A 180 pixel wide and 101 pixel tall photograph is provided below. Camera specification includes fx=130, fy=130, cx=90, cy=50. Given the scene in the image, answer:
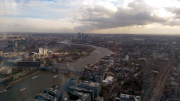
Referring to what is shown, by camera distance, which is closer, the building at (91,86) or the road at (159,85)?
the road at (159,85)

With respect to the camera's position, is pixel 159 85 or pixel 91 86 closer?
pixel 91 86

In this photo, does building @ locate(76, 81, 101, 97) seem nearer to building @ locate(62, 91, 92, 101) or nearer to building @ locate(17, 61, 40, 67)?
building @ locate(62, 91, 92, 101)

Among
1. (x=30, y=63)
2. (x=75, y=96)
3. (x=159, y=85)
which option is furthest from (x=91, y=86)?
(x=30, y=63)

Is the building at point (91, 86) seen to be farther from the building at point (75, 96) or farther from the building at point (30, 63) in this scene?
the building at point (30, 63)

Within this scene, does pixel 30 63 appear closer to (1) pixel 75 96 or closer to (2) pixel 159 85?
(1) pixel 75 96

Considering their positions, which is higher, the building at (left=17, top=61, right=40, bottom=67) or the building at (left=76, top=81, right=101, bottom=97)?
the building at (left=17, top=61, right=40, bottom=67)

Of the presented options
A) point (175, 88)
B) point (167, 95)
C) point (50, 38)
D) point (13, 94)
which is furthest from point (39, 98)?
point (50, 38)

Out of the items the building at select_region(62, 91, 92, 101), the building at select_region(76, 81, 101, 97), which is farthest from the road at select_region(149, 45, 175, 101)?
the building at select_region(62, 91, 92, 101)

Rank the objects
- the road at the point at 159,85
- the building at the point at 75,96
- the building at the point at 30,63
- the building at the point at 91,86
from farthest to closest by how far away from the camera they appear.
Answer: the building at the point at 30,63
the building at the point at 91,86
the road at the point at 159,85
the building at the point at 75,96

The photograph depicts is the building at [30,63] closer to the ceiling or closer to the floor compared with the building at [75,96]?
closer to the ceiling

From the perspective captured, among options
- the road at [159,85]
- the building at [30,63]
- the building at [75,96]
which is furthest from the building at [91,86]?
the building at [30,63]

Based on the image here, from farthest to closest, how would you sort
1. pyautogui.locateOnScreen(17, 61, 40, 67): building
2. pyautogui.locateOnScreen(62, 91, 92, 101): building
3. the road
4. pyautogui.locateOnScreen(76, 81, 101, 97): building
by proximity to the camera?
pyautogui.locateOnScreen(17, 61, 40, 67): building, pyautogui.locateOnScreen(76, 81, 101, 97): building, the road, pyautogui.locateOnScreen(62, 91, 92, 101): building

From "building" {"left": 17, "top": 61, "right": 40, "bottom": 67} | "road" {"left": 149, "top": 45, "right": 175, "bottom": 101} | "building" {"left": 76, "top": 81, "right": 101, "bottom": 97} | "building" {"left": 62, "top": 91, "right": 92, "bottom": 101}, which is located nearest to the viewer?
"building" {"left": 62, "top": 91, "right": 92, "bottom": 101}
